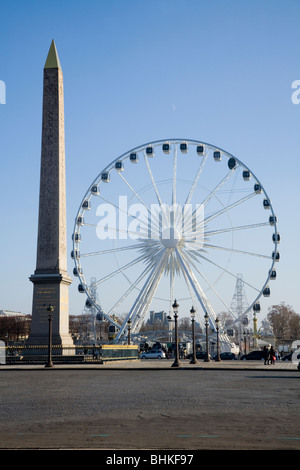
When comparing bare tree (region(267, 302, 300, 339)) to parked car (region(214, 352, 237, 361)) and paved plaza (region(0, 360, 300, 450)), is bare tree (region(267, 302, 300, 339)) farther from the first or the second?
paved plaza (region(0, 360, 300, 450))

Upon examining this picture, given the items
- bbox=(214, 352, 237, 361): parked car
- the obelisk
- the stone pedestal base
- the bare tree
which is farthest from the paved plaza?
the bare tree

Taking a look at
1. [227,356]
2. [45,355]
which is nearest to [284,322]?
[227,356]

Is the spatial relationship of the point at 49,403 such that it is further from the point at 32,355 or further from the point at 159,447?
the point at 32,355

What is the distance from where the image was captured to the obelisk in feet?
116

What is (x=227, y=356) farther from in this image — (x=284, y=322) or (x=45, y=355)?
(x=284, y=322)

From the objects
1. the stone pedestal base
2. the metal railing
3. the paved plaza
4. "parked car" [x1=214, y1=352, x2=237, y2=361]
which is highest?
the stone pedestal base

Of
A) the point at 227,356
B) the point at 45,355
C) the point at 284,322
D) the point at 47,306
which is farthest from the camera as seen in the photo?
the point at 284,322

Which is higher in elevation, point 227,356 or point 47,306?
point 47,306

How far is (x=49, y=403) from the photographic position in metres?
12.8

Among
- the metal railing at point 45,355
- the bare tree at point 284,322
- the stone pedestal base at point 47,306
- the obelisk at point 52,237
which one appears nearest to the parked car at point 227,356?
the metal railing at point 45,355

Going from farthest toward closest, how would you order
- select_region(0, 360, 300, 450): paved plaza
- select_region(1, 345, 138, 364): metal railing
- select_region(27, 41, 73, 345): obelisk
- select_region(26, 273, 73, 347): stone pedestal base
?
select_region(1, 345, 138, 364): metal railing
select_region(27, 41, 73, 345): obelisk
select_region(26, 273, 73, 347): stone pedestal base
select_region(0, 360, 300, 450): paved plaza

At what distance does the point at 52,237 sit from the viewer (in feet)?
117

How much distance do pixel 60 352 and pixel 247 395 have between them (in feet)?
75.5

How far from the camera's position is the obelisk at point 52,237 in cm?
3541
